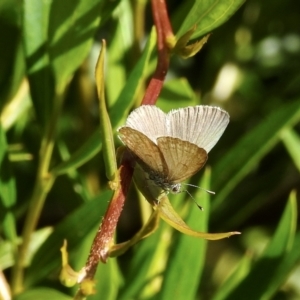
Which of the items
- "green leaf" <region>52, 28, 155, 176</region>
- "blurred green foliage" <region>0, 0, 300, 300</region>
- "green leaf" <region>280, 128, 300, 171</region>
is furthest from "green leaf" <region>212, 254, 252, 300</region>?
"green leaf" <region>52, 28, 155, 176</region>

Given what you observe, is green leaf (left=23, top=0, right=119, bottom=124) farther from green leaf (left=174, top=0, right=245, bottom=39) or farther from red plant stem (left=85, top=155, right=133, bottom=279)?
red plant stem (left=85, top=155, right=133, bottom=279)

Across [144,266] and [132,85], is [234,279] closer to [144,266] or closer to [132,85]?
[144,266]

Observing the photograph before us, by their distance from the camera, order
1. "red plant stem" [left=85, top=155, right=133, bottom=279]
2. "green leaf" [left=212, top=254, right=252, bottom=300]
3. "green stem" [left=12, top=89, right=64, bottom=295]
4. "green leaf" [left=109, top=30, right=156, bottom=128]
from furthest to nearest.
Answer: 1. "green leaf" [left=212, top=254, right=252, bottom=300]
2. "green stem" [left=12, top=89, right=64, bottom=295]
3. "green leaf" [left=109, top=30, right=156, bottom=128]
4. "red plant stem" [left=85, top=155, right=133, bottom=279]

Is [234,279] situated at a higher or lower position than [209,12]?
lower

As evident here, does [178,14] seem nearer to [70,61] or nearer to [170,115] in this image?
[70,61]

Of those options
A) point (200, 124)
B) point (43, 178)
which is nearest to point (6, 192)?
point (43, 178)

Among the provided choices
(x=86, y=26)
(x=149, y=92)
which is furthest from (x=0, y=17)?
(x=149, y=92)
